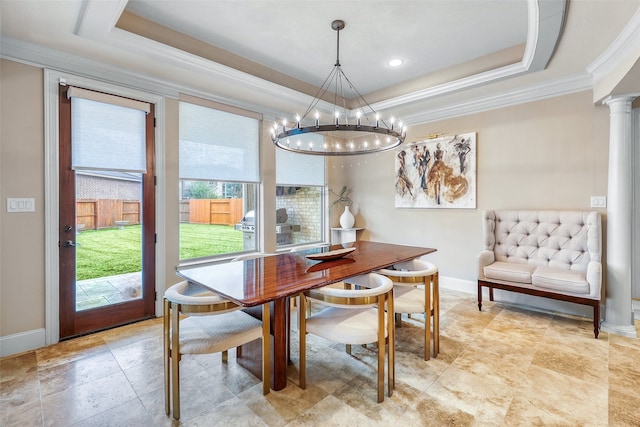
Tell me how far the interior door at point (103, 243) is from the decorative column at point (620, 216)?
4.71 m

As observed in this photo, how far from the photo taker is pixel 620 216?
2.91 metres

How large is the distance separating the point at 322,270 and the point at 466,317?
202 cm

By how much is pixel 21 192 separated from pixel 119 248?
0.90m

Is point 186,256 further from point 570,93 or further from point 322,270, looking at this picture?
point 570,93

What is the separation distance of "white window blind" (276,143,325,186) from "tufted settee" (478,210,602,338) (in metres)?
2.68

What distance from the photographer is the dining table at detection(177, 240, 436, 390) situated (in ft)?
5.70

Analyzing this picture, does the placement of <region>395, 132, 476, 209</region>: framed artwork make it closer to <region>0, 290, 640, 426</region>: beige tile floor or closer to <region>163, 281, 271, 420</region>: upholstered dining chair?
<region>0, 290, 640, 426</region>: beige tile floor

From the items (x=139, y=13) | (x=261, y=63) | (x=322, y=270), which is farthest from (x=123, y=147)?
(x=322, y=270)

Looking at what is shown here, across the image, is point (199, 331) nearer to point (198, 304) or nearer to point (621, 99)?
point (198, 304)

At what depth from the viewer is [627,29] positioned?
2.27 meters

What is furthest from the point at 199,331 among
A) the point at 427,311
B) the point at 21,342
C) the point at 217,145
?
the point at 217,145

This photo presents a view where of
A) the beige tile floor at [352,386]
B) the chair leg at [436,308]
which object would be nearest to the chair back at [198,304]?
the beige tile floor at [352,386]

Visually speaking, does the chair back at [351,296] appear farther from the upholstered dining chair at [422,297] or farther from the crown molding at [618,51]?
the crown molding at [618,51]

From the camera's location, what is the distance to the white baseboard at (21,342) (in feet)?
8.03
